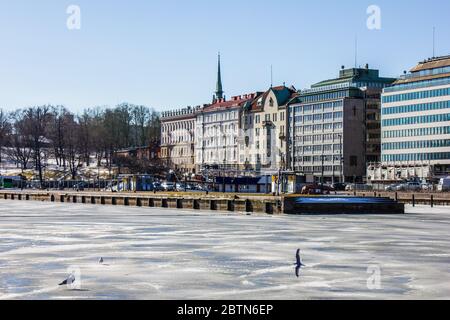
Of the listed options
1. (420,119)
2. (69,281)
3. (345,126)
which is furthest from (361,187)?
(69,281)

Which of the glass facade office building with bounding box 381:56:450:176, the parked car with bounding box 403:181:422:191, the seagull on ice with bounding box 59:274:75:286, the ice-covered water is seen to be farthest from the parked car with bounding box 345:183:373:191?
the seagull on ice with bounding box 59:274:75:286

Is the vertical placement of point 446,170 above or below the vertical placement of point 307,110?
below

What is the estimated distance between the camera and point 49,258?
113 feet

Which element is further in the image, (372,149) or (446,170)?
(372,149)

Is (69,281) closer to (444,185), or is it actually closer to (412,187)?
(444,185)

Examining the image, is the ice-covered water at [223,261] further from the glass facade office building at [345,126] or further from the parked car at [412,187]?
the glass facade office building at [345,126]

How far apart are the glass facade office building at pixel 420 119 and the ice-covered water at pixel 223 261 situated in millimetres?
107462

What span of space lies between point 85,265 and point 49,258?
9.81 feet

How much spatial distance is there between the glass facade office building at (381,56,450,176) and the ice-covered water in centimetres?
10746

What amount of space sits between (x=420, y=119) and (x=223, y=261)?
136354 mm

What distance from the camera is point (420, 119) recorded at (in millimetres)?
164500
